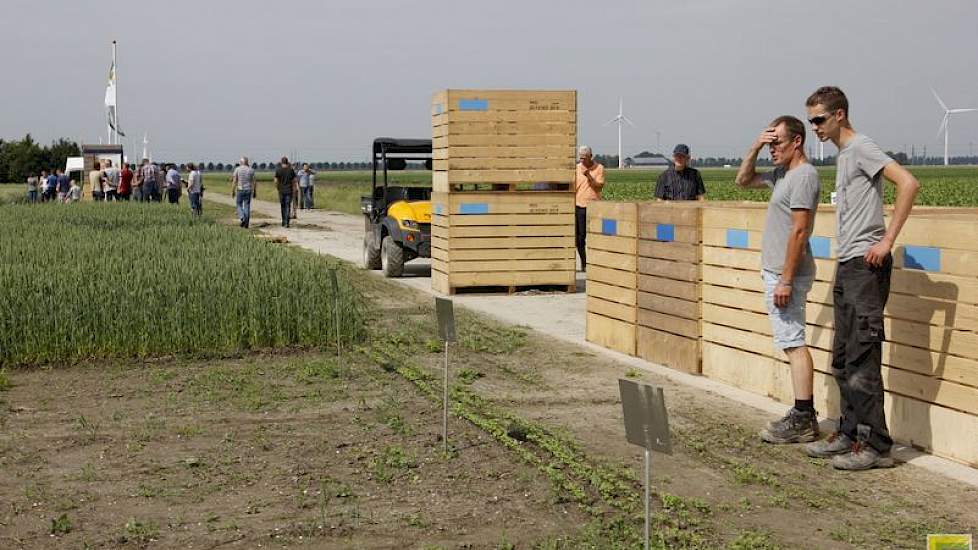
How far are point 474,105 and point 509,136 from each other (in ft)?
1.99

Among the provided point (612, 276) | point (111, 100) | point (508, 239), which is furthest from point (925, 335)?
point (111, 100)

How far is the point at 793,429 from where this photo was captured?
7730 millimetres

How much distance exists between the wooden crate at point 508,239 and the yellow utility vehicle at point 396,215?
2050 millimetres

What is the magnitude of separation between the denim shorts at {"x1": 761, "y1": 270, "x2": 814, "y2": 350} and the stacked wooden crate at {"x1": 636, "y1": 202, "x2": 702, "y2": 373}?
2387 mm

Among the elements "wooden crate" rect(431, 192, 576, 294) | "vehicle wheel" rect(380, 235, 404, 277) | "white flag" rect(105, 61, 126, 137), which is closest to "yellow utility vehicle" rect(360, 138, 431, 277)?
"vehicle wheel" rect(380, 235, 404, 277)

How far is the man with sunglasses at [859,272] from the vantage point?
281 inches

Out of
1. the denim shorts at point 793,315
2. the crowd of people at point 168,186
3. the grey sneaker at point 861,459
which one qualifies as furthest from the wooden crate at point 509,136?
the crowd of people at point 168,186

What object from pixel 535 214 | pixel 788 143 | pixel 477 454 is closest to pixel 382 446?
pixel 477 454

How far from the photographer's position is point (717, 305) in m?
9.96

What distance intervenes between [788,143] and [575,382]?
306 centimetres

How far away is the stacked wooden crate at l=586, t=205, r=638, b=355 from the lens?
11.3 m

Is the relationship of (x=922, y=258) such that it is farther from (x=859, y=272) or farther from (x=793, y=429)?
(x=793, y=429)

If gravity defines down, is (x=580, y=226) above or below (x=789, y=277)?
below

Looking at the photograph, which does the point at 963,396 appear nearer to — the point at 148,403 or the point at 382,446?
the point at 382,446
